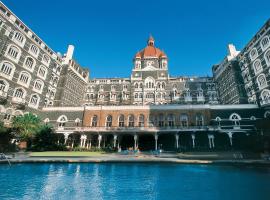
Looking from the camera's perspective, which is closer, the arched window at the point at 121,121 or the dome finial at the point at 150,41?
the arched window at the point at 121,121

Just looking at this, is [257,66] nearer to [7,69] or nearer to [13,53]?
[13,53]

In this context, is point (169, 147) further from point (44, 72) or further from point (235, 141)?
point (44, 72)

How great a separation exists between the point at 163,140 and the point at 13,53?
38.2 metres

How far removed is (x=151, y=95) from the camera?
181 ft

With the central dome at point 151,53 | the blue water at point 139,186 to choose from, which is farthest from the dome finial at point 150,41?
the blue water at point 139,186

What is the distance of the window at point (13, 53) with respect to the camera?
118ft

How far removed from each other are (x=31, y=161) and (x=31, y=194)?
11.1 meters

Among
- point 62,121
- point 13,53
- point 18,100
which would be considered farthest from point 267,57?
point 13,53

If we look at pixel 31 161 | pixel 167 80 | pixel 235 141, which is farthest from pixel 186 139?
pixel 31 161

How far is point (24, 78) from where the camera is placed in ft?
131

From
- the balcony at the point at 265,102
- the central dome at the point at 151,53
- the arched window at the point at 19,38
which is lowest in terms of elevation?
the balcony at the point at 265,102

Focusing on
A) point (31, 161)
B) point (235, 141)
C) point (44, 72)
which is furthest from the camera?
point (44, 72)

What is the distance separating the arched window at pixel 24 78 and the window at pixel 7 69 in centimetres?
234

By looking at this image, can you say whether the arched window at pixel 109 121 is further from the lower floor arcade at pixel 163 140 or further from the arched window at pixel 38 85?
the arched window at pixel 38 85
